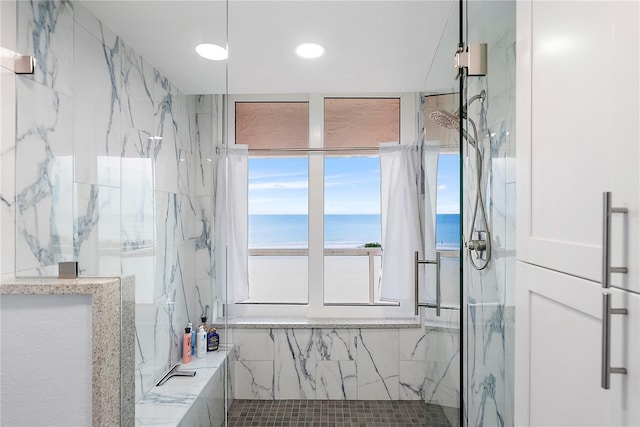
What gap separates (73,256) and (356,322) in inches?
79.3

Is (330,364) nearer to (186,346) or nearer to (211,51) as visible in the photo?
(186,346)

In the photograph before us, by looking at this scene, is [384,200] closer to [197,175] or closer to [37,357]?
[197,175]

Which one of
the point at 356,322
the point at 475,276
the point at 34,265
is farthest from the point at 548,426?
the point at 356,322

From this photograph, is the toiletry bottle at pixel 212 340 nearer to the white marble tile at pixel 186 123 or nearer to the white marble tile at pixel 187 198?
the white marble tile at pixel 187 198

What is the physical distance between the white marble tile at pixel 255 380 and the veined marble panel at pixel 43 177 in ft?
6.05

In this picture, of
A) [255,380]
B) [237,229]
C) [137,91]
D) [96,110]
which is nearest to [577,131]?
[137,91]

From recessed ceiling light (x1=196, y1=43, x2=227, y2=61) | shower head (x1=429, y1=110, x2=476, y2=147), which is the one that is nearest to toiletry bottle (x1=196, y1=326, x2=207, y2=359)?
recessed ceiling light (x1=196, y1=43, x2=227, y2=61)

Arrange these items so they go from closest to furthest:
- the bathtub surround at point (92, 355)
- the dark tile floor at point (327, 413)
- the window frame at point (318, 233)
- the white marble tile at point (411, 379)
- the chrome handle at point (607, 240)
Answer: the chrome handle at point (607, 240)
the bathtub surround at point (92, 355)
the dark tile floor at point (327, 413)
the white marble tile at point (411, 379)
the window frame at point (318, 233)

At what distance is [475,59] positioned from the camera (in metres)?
1.18

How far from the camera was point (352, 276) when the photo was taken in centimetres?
298

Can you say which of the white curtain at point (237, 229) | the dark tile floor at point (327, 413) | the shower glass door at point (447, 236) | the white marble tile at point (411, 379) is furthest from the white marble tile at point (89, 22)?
the white marble tile at point (411, 379)

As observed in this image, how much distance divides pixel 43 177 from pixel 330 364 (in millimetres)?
2177

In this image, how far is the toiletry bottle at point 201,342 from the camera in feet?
3.74

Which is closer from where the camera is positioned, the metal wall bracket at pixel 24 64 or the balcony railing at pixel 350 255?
the metal wall bracket at pixel 24 64
